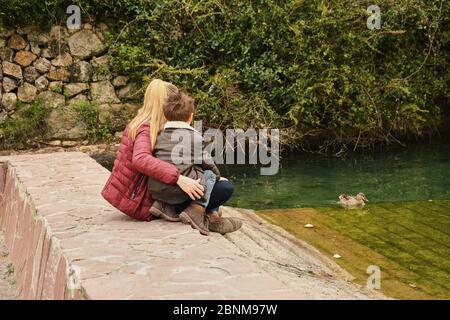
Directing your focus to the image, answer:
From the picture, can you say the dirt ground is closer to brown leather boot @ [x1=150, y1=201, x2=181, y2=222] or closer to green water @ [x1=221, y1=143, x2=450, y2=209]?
brown leather boot @ [x1=150, y1=201, x2=181, y2=222]

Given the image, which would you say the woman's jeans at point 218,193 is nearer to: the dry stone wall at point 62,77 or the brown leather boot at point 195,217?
the brown leather boot at point 195,217

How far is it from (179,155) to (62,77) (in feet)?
24.8

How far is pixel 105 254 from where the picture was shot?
14.9 ft

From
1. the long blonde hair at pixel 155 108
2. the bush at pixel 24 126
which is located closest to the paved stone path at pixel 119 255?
the long blonde hair at pixel 155 108

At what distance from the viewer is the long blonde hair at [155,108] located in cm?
543

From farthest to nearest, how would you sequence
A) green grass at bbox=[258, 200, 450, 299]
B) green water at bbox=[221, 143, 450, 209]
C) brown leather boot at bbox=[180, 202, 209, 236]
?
green water at bbox=[221, 143, 450, 209] < green grass at bbox=[258, 200, 450, 299] < brown leather boot at bbox=[180, 202, 209, 236]

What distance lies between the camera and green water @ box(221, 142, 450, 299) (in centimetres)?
706

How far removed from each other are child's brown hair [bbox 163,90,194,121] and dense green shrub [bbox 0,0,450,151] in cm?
637

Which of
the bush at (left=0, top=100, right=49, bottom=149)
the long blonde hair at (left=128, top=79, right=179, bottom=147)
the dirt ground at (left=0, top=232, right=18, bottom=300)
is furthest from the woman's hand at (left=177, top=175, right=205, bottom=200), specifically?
the bush at (left=0, top=100, right=49, bottom=149)

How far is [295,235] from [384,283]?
64.5 inches

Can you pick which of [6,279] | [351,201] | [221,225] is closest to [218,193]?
[221,225]

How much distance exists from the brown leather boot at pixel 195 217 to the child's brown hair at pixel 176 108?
2.16 feet

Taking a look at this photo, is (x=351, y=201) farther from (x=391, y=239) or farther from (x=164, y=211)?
(x=164, y=211)
